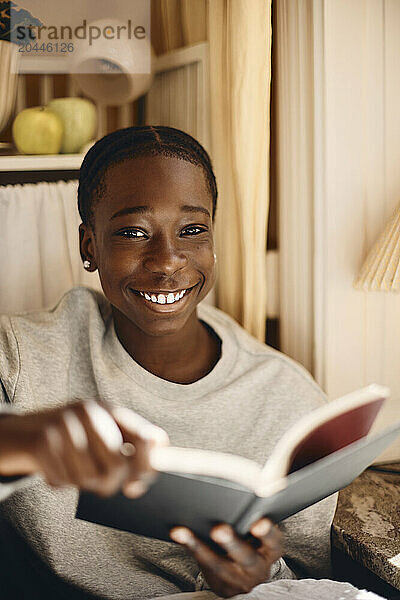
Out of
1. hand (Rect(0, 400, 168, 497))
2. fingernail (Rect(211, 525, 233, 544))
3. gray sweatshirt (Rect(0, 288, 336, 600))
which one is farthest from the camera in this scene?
gray sweatshirt (Rect(0, 288, 336, 600))

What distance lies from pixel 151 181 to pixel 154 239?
8 centimetres

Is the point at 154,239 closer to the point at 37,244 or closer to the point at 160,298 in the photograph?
the point at 160,298

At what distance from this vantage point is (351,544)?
104 cm

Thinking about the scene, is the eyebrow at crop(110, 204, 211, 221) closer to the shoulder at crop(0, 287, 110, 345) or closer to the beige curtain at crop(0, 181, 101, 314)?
the shoulder at crop(0, 287, 110, 345)

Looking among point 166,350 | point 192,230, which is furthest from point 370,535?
point 192,230

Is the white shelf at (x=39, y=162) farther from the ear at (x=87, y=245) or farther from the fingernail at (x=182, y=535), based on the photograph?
the fingernail at (x=182, y=535)

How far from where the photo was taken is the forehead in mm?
1001

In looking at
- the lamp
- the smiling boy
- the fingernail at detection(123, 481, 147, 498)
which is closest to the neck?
the smiling boy

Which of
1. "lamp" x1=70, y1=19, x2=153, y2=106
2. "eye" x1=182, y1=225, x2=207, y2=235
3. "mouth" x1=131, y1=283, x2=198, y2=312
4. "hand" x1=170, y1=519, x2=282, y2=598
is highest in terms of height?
"lamp" x1=70, y1=19, x2=153, y2=106

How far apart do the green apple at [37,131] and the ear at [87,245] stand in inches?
11.6

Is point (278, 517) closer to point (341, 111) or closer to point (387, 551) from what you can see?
point (387, 551)

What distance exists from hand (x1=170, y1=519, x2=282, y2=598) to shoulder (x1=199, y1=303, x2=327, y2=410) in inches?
11.6

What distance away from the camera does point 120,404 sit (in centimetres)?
102

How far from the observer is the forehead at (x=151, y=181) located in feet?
3.28
